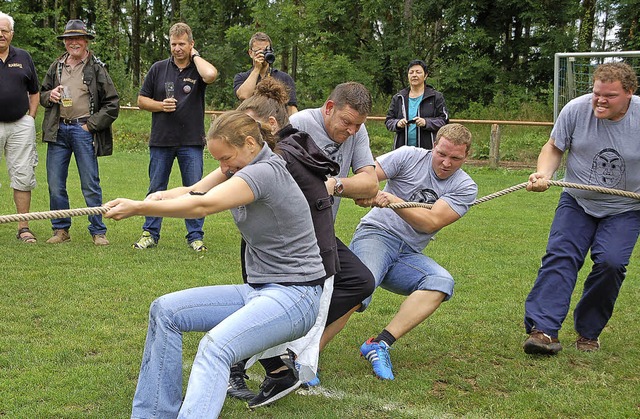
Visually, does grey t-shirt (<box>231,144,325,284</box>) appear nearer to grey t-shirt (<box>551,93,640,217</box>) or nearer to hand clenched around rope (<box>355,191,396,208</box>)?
hand clenched around rope (<box>355,191,396,208</box>)

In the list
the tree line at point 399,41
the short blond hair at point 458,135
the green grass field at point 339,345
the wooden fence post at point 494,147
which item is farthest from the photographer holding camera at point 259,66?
the tree line at point 399,41

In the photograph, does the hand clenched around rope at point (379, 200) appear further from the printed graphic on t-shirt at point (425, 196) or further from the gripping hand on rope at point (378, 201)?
the printed graphic on t-shirt at point (425, 196)

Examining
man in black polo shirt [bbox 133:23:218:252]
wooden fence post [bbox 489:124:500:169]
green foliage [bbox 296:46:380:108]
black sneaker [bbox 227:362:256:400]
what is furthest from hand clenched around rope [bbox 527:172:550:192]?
green foliage [bbox 296:46:380:108]

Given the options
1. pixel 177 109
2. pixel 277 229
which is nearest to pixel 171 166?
pixel 177 109

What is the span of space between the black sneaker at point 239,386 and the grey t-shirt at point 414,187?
1333 mm

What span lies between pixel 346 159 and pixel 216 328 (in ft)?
6.22

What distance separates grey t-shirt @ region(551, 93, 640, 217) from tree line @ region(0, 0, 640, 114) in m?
20.2

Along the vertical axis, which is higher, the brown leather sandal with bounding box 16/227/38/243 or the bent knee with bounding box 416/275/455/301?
the bent knee with bounding box 416/275/455/301

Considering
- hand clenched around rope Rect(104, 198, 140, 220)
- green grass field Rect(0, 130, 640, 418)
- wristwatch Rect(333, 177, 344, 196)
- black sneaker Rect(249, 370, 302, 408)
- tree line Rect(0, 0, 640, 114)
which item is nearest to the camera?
hand clenched around rope Rect(104, 198, 140, 220)

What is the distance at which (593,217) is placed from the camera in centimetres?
528

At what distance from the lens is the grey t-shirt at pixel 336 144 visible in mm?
4793

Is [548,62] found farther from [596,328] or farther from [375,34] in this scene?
[596,328]

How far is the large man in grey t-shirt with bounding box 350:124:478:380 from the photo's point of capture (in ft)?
15.6

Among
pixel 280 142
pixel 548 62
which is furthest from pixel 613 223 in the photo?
pixel 548 62
